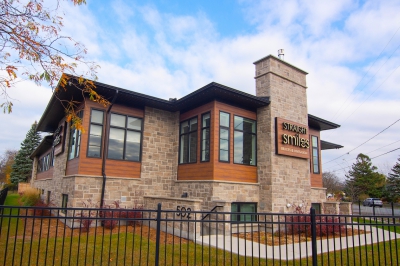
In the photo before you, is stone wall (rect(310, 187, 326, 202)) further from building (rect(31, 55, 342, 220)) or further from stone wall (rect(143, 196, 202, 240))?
stone wall (rect(143, 196, 202, 240))

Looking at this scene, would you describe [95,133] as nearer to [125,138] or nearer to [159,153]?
[125,138]

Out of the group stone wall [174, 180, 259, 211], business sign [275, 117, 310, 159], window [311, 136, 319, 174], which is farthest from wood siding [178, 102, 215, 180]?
window [311, 136, 319, 174]

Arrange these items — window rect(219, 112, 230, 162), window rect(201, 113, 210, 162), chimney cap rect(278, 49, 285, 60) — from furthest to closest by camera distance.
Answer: chimney cap rect(278, 49, 285, 60) → window rect(201, 113, 210, 162) → window rect(219, 112, 230, 162)

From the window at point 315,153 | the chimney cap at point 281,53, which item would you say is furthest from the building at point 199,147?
the window at point 315,153

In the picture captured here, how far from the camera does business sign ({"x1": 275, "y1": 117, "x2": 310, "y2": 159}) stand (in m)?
11.4

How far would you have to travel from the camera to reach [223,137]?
10844mm

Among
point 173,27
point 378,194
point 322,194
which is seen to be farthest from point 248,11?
point 378,194

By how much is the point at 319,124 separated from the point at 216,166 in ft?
24.9

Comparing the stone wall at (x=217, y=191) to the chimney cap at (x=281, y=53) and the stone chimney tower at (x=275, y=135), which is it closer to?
the stone chimney tower at (x=275, y=135)

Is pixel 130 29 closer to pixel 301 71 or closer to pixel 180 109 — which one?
pixel 180 109

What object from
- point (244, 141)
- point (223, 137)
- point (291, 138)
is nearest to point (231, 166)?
point (223, 137)

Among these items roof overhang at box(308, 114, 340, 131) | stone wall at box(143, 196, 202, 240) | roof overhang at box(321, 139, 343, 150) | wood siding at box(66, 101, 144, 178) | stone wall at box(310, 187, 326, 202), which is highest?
roof overhang at box(308, 114, 340, 131)

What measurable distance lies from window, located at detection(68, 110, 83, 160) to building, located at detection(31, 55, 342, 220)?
5cm

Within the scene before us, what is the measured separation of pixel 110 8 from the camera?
19.2 feet
